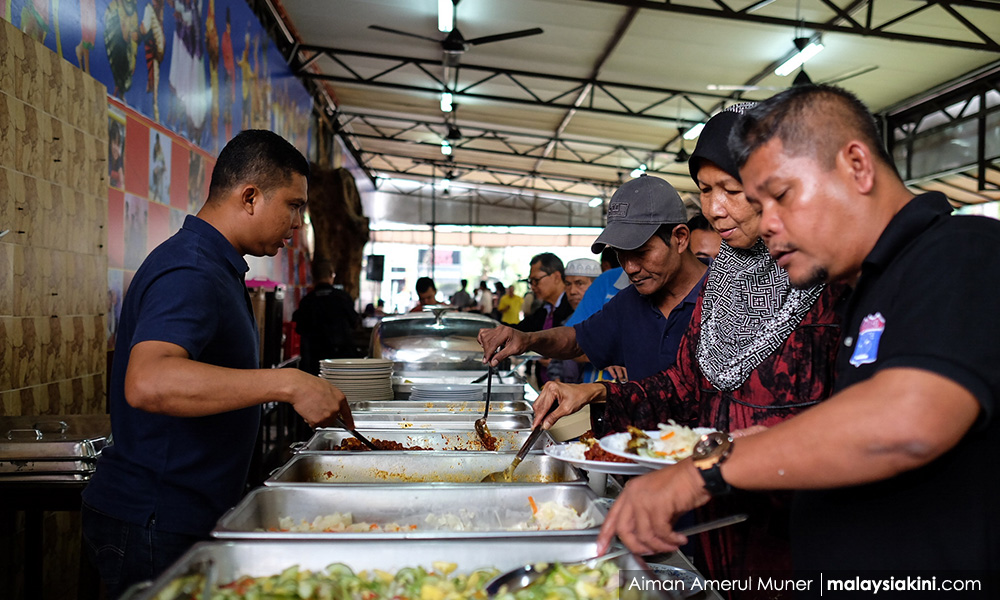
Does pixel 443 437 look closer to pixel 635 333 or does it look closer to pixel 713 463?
pixel 635 333

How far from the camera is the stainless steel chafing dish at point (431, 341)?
369cm

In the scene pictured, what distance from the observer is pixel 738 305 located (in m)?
1.56

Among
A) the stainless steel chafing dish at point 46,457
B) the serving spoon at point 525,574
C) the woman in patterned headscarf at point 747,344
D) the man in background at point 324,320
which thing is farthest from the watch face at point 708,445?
the man in background at point 324,320

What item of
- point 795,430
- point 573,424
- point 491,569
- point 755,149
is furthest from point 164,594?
point 573,424

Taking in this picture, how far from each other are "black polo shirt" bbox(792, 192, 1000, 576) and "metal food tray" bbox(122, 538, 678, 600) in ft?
1.36

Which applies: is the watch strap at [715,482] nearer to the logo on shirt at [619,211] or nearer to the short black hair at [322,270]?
the logo on shirt at [619,211]

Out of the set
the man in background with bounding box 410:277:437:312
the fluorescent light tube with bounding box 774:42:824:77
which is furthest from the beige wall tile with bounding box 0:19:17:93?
the fluorescent light tube with bounding box 774:42:824:77

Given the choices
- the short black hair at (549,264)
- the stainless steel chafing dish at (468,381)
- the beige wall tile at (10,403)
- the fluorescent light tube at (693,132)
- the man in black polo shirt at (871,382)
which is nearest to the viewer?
the man in black polo shirt at (871,382)

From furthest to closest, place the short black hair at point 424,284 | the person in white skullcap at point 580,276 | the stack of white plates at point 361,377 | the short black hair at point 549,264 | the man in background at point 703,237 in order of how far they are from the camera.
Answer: the short black hair at point 424,284
the short black hair at point 549,264
the person in white skullcap at point 580,276
the man in background at point 703,237
the stack of white plates at point 361,377

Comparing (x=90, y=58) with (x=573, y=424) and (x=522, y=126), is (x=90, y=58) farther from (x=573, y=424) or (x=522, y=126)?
(x=522, y=126)

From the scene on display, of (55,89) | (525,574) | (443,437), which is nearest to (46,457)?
(443,437)

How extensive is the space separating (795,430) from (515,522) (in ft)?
2.35

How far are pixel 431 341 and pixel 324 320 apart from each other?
3.14m

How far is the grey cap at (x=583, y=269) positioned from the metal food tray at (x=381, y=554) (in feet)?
14.0
